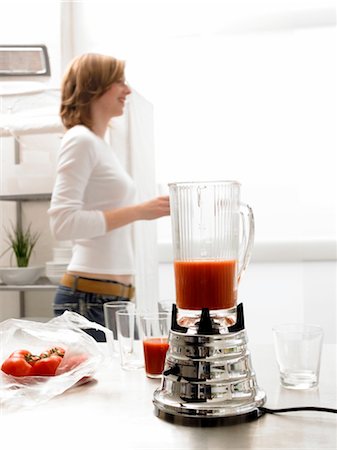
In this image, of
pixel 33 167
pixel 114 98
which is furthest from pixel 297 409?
pixel 33 167

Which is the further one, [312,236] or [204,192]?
[312,236]

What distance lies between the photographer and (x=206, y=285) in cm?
98

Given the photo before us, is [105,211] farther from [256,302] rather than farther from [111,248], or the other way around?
[256,302]

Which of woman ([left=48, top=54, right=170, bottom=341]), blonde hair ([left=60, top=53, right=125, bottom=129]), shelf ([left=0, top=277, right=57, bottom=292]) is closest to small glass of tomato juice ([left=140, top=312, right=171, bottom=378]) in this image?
woman ([left=48, top=54, right=170, bottom=341])

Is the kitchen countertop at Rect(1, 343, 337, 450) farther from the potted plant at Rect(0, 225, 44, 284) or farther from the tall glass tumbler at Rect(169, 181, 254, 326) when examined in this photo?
the potted plant at Rect(0, 225, 44, 284)

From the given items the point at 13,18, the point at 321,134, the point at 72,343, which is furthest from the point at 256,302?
the point at 72,343

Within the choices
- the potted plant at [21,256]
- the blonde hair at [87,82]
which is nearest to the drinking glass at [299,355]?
the blonde hair at [87,82]

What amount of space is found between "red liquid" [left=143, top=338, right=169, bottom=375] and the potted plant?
199 cm

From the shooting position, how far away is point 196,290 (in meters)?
0.98

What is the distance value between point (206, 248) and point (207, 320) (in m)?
0.11

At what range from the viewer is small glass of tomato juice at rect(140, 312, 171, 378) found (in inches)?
44.8

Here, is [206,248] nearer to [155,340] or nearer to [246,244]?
[246,244]

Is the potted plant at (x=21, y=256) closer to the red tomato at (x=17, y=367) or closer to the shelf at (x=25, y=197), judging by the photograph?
the shelf at (x=25, y=197)

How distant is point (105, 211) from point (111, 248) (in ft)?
0.40
